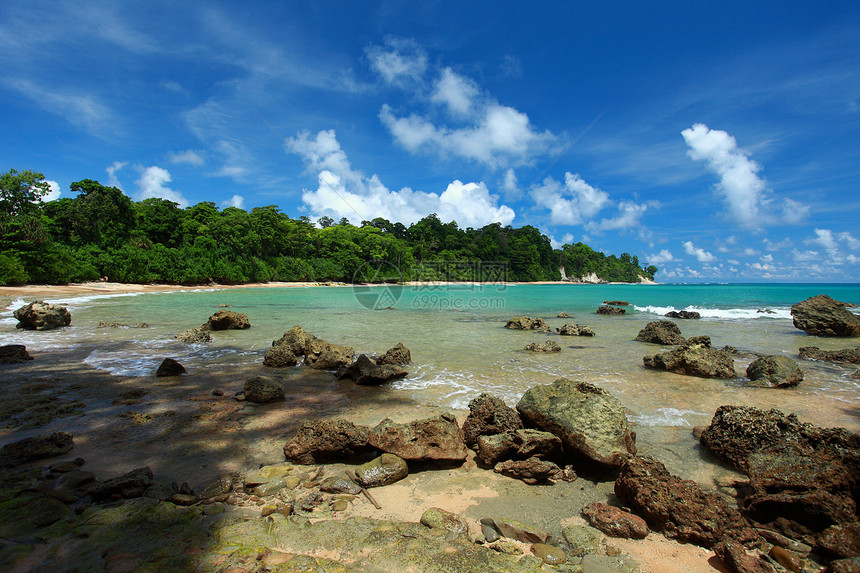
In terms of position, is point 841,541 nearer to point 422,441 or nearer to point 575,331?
point 422,441

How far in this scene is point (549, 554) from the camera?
2910 mm

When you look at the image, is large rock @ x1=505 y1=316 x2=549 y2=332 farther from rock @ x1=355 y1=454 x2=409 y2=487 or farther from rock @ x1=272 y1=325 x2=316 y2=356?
rock @ x1=355 y1=454 x2=409 y2=487

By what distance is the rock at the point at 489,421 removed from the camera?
16.6 feet

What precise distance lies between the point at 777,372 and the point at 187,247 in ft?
225

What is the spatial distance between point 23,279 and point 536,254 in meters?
127

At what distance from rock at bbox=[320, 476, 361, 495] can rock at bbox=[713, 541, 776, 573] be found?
3.17m

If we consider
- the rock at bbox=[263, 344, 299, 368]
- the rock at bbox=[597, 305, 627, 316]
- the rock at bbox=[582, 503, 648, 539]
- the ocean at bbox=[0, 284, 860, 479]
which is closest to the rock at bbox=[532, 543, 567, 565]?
the rock at bbox=[582, 503, 648, 539]

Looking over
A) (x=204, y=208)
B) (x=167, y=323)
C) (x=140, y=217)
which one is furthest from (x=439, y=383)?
(x=204, y=208)

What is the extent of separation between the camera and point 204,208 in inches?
2808

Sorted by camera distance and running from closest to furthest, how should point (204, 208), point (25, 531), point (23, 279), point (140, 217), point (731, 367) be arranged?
point (25, 531) < point (731, 367) < point (23, 279) < point (140, 217) < point (204, 208)

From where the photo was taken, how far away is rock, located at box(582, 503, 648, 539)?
3188mm

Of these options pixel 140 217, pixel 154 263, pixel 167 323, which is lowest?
pixel 167 323

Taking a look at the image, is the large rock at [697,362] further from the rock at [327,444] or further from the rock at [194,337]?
the rock at [194,337]

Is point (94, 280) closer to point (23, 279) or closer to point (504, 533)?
point (23, 279)
